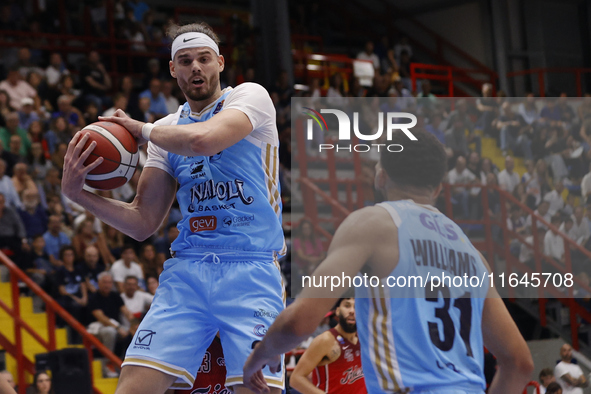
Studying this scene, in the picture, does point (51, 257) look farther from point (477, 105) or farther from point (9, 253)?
point (477, 105)

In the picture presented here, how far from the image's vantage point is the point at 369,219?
2604 millimetres

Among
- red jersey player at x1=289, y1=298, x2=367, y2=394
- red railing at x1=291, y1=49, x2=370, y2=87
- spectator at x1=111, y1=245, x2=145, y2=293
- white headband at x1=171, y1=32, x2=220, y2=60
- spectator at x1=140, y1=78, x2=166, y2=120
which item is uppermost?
red railing at x1=291, y1=49, x2=370, y2=87

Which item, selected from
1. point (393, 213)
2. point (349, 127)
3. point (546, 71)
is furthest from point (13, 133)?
point (546, 71)

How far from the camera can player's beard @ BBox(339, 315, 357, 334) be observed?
20.4ft

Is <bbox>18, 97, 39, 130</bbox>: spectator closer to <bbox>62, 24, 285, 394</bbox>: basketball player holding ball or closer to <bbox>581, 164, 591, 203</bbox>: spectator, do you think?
<bbox>62, 24, 285, 394</bbox>: basketball player holding ball

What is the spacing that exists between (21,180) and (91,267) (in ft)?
5.08

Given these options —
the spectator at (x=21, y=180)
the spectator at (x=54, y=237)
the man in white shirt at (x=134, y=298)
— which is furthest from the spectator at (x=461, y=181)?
the spectator at (x=21, y=180)

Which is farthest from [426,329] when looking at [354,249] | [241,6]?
[241,6]

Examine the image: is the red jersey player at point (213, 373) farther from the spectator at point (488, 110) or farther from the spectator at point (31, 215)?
the spectator at point (488, 110)

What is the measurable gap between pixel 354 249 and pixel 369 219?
129 mm

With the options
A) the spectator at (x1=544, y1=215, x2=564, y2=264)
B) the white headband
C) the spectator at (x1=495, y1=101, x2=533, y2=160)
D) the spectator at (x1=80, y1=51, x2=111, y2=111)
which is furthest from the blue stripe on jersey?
the spectator at (x1=495, y1=101, x2=533, y2=160)

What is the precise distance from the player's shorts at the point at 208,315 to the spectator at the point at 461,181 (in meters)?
8.75

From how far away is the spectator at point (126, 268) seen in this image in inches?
382

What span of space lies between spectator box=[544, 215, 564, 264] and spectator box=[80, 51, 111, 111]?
7483 mm
